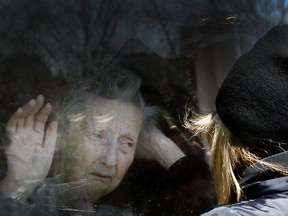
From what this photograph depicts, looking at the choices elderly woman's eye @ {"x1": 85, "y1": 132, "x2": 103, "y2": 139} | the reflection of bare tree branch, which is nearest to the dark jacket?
elderly woman's eye @ {"x1": 85, "y1": 132, "x2": 103, "y2": 139}

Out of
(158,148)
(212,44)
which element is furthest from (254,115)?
(212,44)

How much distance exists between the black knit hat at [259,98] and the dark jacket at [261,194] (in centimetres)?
5

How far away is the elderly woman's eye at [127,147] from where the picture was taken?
2.51 m

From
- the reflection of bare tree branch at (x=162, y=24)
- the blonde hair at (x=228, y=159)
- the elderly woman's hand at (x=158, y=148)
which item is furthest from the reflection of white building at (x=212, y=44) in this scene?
the blonde hair at (x=228, y=159)

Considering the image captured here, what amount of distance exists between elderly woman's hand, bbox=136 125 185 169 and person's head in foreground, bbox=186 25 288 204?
929 mm

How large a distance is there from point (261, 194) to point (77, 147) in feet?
3.51

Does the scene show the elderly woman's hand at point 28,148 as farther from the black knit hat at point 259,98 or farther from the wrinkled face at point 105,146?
the black knit hat at point 259,98

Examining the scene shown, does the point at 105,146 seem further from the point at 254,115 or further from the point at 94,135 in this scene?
the point at 254,115

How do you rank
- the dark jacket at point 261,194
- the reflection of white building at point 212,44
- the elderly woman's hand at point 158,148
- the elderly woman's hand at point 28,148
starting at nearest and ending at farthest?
the dark jacket at point 261,194, the elderly woman's hand at point 28,148, the elderly woman's hand at point 158,148, the reflection of white building at point 212,44

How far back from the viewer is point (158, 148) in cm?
263

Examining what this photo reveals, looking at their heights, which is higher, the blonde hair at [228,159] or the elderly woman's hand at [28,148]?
the blonde hair at [228,159]

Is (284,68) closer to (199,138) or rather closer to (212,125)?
(212,125)

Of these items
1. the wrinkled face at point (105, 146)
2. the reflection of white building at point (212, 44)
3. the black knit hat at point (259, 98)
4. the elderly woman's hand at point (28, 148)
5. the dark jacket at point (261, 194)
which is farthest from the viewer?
the reflection of white building at point (212, 44)

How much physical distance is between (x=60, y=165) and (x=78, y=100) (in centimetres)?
23
